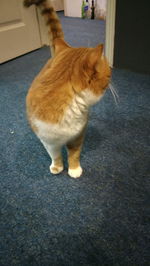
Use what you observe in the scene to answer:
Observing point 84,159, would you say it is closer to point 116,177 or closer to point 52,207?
point 116,177

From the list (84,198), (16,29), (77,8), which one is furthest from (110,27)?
(77,8)

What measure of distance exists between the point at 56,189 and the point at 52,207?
8 cm

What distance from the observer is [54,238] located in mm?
659

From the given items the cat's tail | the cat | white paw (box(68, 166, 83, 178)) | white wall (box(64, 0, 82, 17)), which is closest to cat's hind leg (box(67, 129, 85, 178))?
white paw (box(68, 166, 83, 178))

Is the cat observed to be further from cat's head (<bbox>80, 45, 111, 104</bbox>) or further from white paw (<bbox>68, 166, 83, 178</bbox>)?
white paw (<bbox>68, 166, 83, 178</bbox>)

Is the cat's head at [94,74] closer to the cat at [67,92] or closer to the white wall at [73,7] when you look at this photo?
the cat at [67,92]

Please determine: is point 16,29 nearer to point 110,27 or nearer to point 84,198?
point 110,27

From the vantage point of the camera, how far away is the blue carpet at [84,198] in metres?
0.63

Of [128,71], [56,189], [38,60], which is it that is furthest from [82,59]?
[38,60]

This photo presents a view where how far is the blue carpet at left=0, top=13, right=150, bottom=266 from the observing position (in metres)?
0.63

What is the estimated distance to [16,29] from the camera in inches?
73.8

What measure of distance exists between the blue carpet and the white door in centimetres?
96

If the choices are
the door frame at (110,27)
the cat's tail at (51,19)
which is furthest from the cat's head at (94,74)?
the door frame at (110,27)

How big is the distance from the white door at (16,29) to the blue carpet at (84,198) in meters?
0.96
